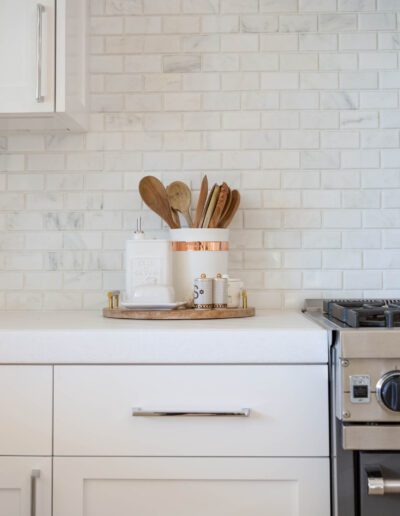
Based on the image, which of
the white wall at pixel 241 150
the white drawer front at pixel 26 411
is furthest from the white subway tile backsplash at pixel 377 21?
the white drawer front at pixel 26 411

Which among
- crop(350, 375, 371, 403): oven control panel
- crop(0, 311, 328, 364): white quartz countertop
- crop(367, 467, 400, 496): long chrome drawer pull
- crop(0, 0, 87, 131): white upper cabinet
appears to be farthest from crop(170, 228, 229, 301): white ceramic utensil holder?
crop(367, 467, 400, 496): long chrome drawer pull

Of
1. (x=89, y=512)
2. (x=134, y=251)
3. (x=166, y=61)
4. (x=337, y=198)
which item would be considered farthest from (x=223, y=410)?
(x=166, y=61)

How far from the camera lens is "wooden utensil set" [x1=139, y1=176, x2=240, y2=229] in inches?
74.3

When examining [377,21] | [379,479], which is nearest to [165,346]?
[379,479]

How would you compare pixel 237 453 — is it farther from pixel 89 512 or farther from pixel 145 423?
pixel 89 512

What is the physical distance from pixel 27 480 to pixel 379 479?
823 millimetres

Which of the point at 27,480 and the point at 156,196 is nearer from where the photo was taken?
the point at 27,480

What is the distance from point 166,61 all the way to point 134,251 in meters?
0.72

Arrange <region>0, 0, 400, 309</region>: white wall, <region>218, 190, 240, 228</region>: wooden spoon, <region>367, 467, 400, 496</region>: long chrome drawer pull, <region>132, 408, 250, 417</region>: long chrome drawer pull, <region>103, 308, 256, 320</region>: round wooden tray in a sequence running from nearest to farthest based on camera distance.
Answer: <region>367, 467, 400, 496</region>: long chrome drawer pull → <region>132, 408, 250, 417</region>: long chrome drawer pull → <region>103, 308, 256, 320</region>: round wooden tray → <region>218, 190, 240, 228</region>: wooden spoon → <region>0, 0, 400, 309</region>: white wall

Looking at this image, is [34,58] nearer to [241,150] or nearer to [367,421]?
[241,150]

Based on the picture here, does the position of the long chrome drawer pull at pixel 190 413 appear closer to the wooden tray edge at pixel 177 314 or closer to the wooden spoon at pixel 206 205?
the wooden tray edge at pixel 177 314

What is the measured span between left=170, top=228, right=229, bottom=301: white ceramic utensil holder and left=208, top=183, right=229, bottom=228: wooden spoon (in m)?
0.04

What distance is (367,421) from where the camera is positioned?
4.32 feet

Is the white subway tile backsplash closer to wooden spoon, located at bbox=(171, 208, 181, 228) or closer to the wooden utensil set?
the wooden utensil set
